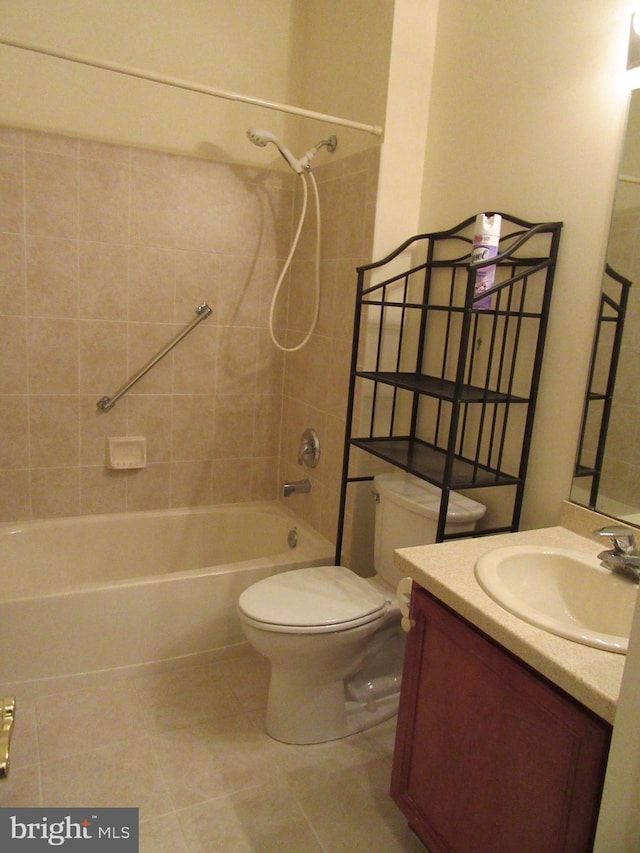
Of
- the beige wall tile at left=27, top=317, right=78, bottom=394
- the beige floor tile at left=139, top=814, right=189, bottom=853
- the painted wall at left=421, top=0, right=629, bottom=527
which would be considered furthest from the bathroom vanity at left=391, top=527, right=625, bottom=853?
the beige wall tile at left=27, top=317, right=78, bottom=394

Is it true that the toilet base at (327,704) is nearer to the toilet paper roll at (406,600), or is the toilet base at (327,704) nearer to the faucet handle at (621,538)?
the toilet paper roll at (406,600)

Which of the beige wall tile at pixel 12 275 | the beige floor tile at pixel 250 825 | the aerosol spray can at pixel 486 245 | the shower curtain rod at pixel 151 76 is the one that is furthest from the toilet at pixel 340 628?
the beige wall tile at pixel 12 275

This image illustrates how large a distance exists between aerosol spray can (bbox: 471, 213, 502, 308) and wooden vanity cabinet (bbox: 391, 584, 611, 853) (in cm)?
81

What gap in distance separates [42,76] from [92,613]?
6.35 ft

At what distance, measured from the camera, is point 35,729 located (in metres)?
1.85

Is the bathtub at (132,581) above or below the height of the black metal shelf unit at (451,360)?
below

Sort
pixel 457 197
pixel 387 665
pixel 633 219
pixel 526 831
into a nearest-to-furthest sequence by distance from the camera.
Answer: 1. pixel 526 831
2. pixel 633 219
3. pixel 457 197
4. pixel 387 665

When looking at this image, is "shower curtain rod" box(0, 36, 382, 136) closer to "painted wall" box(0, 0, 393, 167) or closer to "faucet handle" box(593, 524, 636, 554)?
"painted wall" box(0, 0, 393, 167)

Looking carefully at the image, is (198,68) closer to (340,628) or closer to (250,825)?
(340,628)

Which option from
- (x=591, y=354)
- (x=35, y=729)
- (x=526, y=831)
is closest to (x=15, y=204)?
(x=35, y=729)

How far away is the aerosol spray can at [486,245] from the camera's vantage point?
161 centimetres

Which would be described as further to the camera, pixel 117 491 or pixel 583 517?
pixel 117 491

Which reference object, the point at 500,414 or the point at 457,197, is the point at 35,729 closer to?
the point at 500,414

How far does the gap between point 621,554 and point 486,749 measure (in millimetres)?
485
